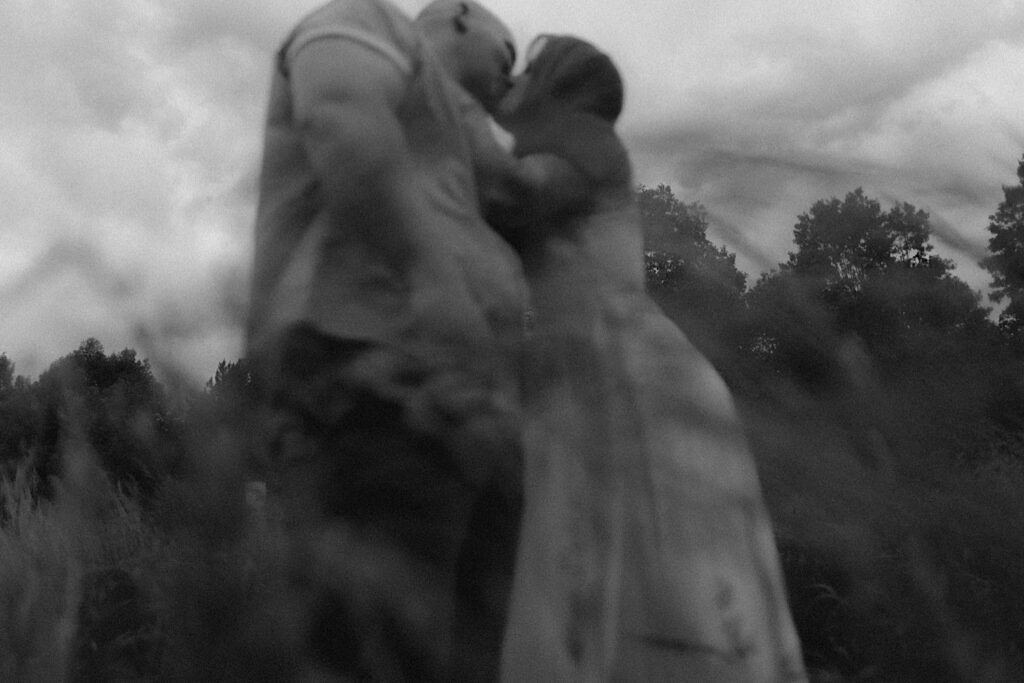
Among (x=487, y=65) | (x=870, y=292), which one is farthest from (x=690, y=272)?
(x=487, y=65)

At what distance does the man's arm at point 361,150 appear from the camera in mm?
531

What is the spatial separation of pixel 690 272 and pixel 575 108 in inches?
11.9

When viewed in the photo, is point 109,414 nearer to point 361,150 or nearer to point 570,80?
point 361,150

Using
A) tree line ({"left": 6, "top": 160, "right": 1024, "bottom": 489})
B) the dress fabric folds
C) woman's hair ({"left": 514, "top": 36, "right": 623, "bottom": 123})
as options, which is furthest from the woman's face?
tree line ({"left": 6, "top": 160, "right": 1024, "bottom": 489})

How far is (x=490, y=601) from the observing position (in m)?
0.76

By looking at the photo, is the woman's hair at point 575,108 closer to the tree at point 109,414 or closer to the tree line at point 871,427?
the tree line at point 871,427

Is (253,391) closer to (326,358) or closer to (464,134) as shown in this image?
(326,358)

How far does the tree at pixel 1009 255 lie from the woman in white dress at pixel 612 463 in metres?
0.13

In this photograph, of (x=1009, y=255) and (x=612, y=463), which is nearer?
(x=1009, y=255)

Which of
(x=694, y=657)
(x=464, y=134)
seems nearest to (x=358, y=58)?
(x=464, y=134)

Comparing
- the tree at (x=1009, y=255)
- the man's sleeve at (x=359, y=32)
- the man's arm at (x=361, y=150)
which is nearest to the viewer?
the tree at (x=1009, y=255)

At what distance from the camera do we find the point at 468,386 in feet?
1.57

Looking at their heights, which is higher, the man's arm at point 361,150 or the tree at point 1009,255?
the man's arm at point 361,150

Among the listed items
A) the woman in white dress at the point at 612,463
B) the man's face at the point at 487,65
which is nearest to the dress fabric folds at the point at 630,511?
the woman in white dress at the point at 612,463
